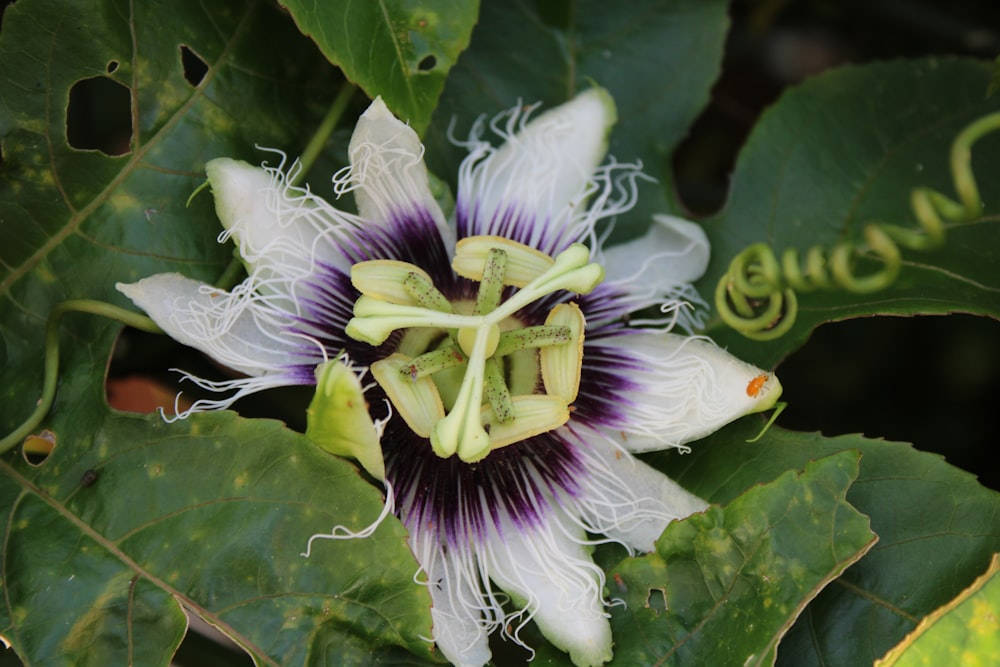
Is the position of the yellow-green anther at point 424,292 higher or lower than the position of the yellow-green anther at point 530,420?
higher

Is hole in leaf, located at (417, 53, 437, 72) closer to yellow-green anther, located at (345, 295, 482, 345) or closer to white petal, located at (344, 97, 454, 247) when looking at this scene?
white petal, located at (344, 97, 454, 247)

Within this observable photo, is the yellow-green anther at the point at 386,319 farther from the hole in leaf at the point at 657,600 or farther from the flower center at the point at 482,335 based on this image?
the hole in leaf at the point at 657,600

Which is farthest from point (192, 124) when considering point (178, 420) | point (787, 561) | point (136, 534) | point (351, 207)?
point (787, 561)

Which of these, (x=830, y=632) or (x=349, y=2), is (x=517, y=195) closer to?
(x=349, y=2)

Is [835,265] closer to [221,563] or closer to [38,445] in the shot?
[221,563]

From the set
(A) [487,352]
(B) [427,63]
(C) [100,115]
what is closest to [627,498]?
(A) [487,352]

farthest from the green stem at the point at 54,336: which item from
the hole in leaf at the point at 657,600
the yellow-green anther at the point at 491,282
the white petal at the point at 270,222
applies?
the hole in leaf at the point at 657,600
